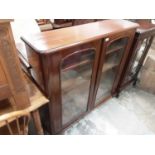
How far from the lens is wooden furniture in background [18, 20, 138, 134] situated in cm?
93

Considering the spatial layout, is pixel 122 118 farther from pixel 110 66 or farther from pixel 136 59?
pixel 136 59

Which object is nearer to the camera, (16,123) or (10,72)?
(10,72)

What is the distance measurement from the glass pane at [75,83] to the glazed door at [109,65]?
14 centimetres

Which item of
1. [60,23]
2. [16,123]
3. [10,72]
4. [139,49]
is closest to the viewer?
[10,72]

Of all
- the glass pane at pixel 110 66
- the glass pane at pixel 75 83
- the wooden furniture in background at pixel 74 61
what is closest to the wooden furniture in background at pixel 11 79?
the wooden furniture in background at pixel 74 61

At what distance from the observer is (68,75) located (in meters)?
1.24

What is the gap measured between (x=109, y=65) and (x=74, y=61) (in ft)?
1.84

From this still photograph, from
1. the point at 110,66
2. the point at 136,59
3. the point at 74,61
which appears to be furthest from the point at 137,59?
the point at 74,61

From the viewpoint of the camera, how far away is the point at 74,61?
44.9 inches

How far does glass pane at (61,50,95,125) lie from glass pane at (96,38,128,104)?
0.23 meters

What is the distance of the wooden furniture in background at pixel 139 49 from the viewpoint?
150 centimetres

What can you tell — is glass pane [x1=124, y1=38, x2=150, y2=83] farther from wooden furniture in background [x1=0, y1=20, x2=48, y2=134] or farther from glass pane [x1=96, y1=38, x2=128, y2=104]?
wooden furniture in background [x1=0, y1=20, x2=48, y2=134]

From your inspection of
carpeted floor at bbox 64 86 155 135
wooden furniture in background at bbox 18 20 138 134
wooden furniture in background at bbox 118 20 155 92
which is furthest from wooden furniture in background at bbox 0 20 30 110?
wooden furniture in background at bbox 118 20 155 92

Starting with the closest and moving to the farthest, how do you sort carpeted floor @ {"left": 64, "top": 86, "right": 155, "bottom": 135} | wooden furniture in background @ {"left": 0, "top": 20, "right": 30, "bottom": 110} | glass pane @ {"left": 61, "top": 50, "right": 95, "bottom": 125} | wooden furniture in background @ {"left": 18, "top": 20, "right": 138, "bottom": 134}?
wooden furniture in background @ {"left": 0, "top": 20, "right": 30, "bottom": 110}, wooden furniture in background @ {"left": 18, "top": 20, "right": 138, "bottom": 134}, glass pane @ {"left": 61, "top": 50, "right": 95, "bottom": 125}, carpeted floor @ {"left": 64, "top": 86, "right": 155, "bottom": 135}
